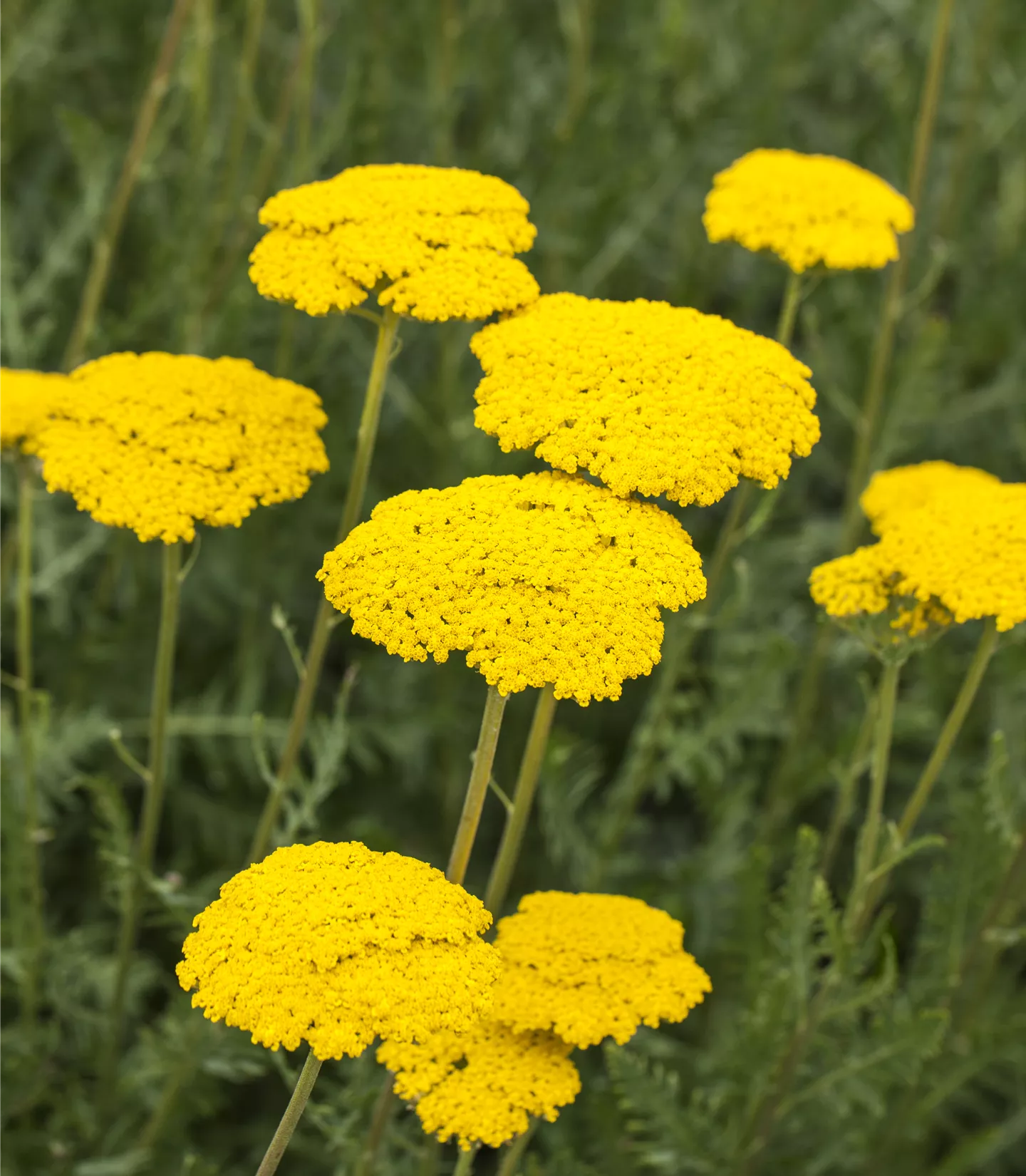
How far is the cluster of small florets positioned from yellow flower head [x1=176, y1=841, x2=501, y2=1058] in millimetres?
166

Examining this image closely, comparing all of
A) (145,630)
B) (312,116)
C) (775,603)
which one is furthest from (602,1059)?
(312,116)

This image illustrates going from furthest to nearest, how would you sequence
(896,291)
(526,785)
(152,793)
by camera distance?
(896,291) → (152,793) → (526,785)

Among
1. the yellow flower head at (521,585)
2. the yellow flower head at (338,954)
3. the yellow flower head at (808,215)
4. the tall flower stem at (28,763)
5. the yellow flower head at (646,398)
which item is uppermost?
the yellow flower head at (808,215)

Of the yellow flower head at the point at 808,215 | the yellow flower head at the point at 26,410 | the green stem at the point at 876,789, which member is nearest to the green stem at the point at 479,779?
the green stem at the point at 876,789

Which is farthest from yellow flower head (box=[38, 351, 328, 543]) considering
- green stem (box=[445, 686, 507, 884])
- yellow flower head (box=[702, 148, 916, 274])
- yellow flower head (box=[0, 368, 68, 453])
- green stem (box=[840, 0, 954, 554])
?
green stem (box=[840, 0, 954, 554])

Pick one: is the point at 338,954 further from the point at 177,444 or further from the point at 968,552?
the point at 968,552

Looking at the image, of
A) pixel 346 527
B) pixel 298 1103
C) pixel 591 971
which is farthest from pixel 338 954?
pixel 346 527

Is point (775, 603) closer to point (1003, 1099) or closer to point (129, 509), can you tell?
point (1003, 1099)

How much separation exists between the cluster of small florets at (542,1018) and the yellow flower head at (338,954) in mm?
166

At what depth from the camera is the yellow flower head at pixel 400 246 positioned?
162cm

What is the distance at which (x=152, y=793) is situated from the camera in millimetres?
2002

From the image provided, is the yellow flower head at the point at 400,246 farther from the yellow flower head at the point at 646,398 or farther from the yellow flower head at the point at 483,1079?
the yellow flower head at the point at 483,1079

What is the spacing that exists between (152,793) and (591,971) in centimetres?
73

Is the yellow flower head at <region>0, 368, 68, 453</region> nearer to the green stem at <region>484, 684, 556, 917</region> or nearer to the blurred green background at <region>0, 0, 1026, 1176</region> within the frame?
the blurred green background at <region>0, 0, 1026, 1176</region>
